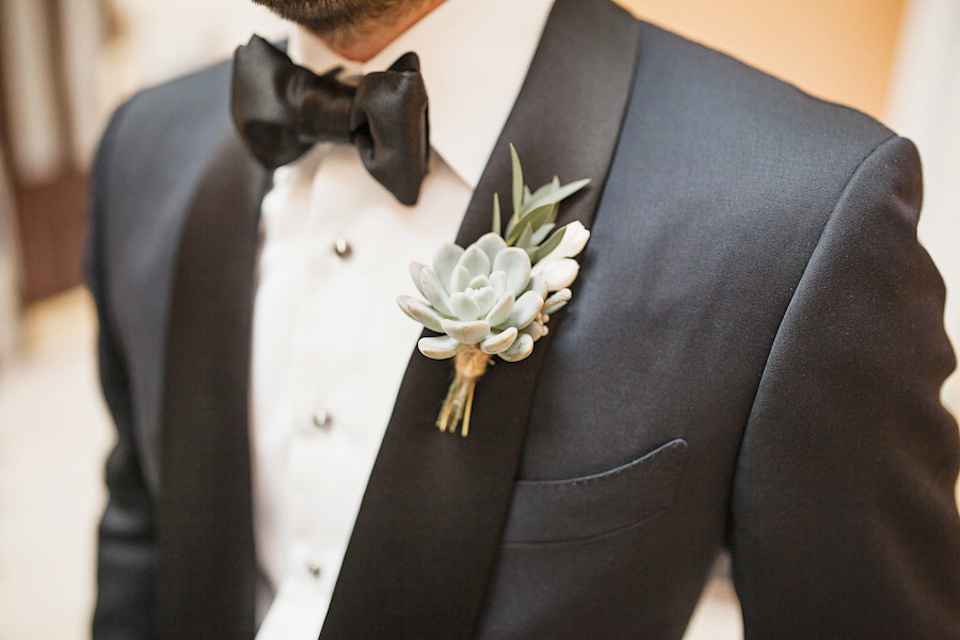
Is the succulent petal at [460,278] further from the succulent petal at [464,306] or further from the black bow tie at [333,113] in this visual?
the black bow tie at [333,113]

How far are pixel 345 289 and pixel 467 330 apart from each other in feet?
0.83

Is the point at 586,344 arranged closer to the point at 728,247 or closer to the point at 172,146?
the point at 728,247

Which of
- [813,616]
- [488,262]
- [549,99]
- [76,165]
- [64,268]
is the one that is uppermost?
[549,99]

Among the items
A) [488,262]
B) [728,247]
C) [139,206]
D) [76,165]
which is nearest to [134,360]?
[139,206]

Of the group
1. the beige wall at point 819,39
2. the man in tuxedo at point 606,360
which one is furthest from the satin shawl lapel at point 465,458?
the beige wall at point 819,39

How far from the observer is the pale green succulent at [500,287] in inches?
25.1

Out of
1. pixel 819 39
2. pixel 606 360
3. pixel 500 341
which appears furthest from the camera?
pixel 819 39

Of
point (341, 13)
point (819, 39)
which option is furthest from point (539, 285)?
point (819, 39)

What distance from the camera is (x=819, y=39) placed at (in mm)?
→ 1650

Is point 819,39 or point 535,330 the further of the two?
point 819,39

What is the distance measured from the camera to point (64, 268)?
3.64m

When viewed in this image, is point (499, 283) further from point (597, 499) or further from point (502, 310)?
point (597, 499)

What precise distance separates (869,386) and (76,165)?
3792 mm

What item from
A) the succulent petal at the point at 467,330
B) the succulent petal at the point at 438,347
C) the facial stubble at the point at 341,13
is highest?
the facial stubble at the point at 341,13
